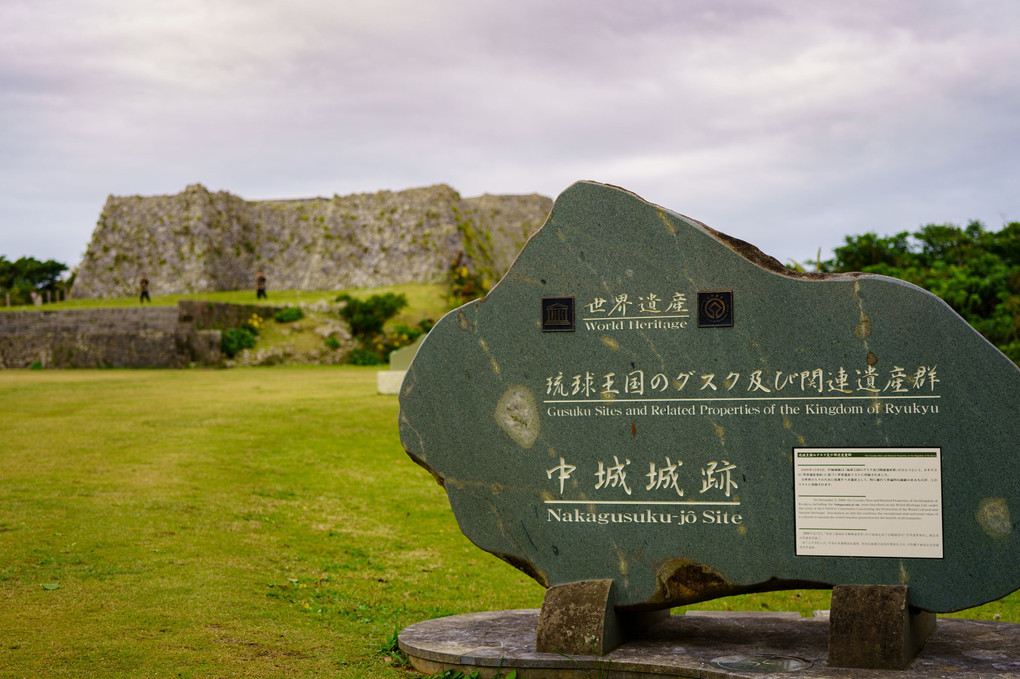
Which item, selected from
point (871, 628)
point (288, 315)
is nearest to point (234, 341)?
point (288, 315)

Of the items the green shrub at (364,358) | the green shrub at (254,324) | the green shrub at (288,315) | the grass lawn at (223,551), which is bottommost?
the grass lawn at (223,551)

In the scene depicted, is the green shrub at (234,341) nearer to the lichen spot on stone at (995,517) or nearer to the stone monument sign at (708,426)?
the stone monument sign at (708,426)

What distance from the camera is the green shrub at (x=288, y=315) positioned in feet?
95.5

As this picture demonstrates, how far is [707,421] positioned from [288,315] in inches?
1042

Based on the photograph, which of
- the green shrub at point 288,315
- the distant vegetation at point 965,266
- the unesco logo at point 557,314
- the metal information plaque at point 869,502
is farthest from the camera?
the green shrub at point 288,315

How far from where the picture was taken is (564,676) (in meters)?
3.97

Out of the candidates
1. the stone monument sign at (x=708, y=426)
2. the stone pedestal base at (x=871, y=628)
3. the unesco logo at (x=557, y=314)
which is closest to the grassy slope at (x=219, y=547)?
the stone monument sign at (x=708, y=426)

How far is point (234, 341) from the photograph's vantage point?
Result: 2566cm

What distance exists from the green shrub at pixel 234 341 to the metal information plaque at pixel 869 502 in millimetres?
22903

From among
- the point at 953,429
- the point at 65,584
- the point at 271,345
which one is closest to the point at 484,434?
the point at 953,429

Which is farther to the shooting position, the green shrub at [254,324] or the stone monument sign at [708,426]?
the green shrub at [254,324]

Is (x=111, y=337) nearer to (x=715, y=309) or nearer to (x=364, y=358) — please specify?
(x=364, y=358)

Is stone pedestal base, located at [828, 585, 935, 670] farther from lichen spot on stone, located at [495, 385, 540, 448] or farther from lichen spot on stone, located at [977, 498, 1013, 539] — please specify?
lichen spot on stone, located at [495, 385, 540, 448]

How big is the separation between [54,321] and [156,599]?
74.6ft
